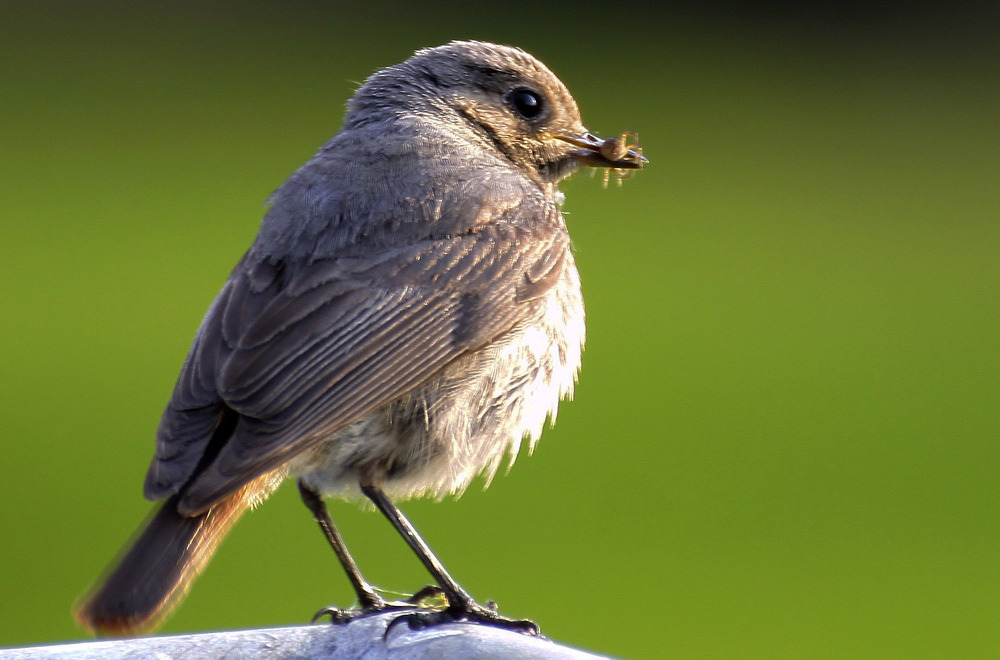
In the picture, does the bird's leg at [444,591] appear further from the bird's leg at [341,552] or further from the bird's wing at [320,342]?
the bird's wing at [320,342]

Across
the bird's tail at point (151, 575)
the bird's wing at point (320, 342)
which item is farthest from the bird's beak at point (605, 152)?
the bird's tail at point (151, 575)

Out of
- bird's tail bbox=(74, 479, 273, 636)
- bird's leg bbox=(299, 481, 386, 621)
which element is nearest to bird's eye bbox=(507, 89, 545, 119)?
bird's leg bbox=(299, 481, 386, 621)

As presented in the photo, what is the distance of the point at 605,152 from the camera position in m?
5.03

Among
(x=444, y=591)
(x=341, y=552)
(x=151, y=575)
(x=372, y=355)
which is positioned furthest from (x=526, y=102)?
(x=151, y=575)

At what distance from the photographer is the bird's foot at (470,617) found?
153 inches

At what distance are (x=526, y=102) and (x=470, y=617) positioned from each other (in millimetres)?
1951

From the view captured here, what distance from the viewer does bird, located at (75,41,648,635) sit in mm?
3646

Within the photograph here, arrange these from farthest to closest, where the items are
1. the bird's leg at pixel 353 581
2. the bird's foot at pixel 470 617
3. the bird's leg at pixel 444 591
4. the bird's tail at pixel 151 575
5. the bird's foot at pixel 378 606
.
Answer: the bird's leg at pixel 353 581
the bird's foot at pixel 378 606
the bird's leg at pixel 444 591
the bird's foot at pixel 470 617
the bird's tail at pixel 151 575

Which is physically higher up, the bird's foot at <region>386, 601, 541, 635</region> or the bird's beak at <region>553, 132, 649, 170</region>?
the bird's beak at <region>553, 132, 649, 170</region>

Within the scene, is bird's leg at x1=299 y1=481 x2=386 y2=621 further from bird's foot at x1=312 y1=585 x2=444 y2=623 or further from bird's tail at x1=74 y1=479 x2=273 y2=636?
bird's tail at x1=74 y1=479 x2=273 y2=636

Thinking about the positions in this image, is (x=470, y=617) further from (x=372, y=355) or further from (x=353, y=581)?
(x=372, y=355)

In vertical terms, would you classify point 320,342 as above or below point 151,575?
above

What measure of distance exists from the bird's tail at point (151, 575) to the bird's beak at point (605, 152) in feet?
6.59

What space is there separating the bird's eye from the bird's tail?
199 cm
